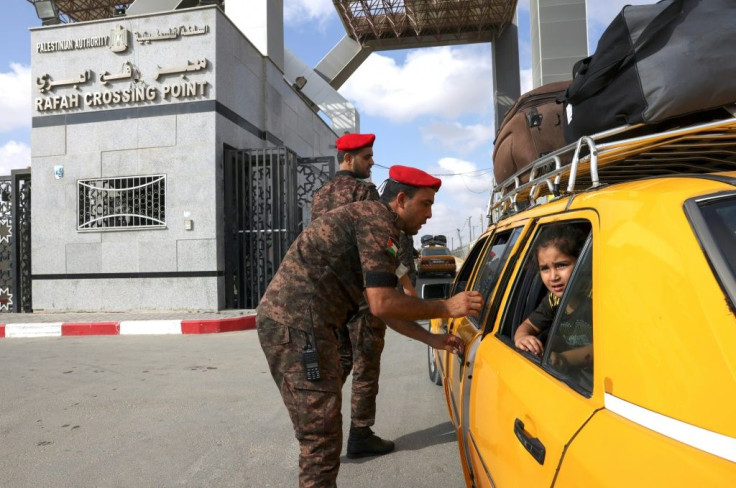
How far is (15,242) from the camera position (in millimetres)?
10297

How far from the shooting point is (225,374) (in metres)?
5.16

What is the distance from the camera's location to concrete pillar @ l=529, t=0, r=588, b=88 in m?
14.5

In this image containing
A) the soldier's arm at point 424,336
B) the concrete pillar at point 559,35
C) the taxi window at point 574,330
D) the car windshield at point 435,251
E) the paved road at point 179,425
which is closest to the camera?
the taxi window at point 574,330

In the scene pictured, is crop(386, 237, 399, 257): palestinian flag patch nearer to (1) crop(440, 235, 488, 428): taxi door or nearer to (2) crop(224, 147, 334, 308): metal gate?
(1) crop(440, 235, 488, 428): taxi door

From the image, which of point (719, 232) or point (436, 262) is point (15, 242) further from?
point (436, 262)

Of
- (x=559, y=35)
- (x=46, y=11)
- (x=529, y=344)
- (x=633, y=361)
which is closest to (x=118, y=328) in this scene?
(x=529, y=344)

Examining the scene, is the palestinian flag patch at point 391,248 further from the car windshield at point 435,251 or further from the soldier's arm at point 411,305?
the car windshield at point 435,251

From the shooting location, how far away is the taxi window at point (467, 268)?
3.32 meters

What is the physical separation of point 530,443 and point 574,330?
42 centimetres

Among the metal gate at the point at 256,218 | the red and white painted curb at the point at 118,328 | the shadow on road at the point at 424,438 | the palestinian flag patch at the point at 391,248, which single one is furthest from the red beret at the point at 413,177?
the metal gate at the point at 256,218

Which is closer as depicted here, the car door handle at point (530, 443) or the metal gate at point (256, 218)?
the car door handle at point (530, 443)

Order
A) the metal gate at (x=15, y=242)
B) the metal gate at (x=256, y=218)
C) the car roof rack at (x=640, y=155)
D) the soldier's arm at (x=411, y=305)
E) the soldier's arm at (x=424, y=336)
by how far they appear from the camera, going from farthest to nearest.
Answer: the metal gate at (x=15, y=242) → the metal gate at (x=256, y=218) → the soldier's arm at (x=424, y=336) → the soldier's arm at (x=411, y=305) → the car roof rack at (x=640, y=155)

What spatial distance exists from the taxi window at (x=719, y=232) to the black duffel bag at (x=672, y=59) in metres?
0.88

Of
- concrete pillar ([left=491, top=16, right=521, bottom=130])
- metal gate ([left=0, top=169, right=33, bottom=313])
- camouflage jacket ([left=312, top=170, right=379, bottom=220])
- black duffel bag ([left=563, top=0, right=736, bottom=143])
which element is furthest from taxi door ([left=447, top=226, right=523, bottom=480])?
concrete pillar ([left=491, top=16, right=521, bottom=130])
